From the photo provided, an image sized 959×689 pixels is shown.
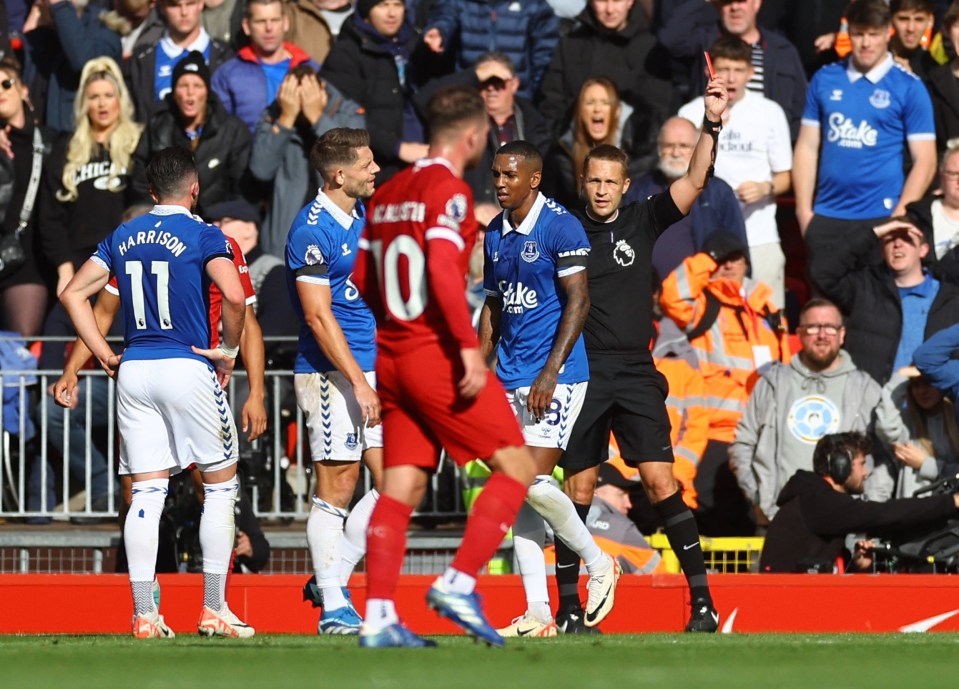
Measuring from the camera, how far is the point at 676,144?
13.1m

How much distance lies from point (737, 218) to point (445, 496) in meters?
3.07

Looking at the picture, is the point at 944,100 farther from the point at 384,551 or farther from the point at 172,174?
the point at 384,551

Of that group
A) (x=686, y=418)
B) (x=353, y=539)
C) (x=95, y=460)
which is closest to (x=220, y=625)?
(x=353, y=539)

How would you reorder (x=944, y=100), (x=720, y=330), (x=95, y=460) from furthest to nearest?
(x=944, y=100)
(x=720, y=330)
(x=95, y=460)

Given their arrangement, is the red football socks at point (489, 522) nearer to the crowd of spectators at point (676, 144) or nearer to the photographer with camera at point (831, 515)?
the photographer with camera at point (831, 515)

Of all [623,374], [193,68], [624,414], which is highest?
[193,68]

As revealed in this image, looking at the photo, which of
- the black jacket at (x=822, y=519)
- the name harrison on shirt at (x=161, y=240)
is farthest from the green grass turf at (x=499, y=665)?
the black jacket at (x=822, y=519)

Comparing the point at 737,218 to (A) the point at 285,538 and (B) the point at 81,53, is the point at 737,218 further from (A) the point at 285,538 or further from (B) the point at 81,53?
(B) the point at 81,53

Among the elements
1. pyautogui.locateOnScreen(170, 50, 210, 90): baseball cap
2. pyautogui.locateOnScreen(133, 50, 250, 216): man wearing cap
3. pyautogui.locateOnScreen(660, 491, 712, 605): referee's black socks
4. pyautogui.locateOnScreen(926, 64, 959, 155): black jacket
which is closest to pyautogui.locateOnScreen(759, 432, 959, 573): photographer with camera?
pyautogui.locateOnScreen(660, 491, 712, 605): referee's black socks

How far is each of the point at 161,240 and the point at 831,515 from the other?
4.71m

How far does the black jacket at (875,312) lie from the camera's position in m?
12.6

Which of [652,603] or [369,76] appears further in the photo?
[369,76]

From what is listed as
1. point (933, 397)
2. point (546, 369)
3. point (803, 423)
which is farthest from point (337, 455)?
point (933, 397)

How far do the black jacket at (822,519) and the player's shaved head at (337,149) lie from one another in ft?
12.4
